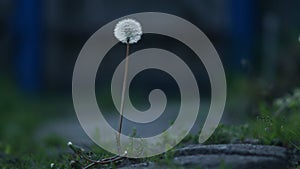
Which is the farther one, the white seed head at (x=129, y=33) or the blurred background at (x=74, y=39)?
the blurred background at (x=74, y=39)

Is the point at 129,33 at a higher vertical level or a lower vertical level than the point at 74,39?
lower

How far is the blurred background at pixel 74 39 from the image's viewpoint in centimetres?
704

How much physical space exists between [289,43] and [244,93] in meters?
1.45

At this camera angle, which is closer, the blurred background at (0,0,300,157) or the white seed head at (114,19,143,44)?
the white seed head at (114,19,143,44)

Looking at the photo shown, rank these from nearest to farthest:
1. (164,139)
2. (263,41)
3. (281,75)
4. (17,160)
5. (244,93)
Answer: (164,139) → (17,160) → (244,93) → (281,75) → (263,41)

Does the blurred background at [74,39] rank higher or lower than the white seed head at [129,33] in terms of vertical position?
higher

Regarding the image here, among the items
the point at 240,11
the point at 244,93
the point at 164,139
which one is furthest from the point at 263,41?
the point at 164,139

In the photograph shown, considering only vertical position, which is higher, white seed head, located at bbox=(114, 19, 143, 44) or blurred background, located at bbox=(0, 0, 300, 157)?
blurred background, located at bbox=(0, 0, 300, 157)

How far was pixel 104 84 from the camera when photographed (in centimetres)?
794

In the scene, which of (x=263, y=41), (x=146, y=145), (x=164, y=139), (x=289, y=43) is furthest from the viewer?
(x=263, y=41)

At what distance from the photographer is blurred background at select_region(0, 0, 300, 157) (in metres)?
7.04

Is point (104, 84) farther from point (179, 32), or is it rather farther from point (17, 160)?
point (17, 160)

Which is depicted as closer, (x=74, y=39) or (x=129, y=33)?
(x=129, y=33)

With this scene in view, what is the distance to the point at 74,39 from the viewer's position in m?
8.42
